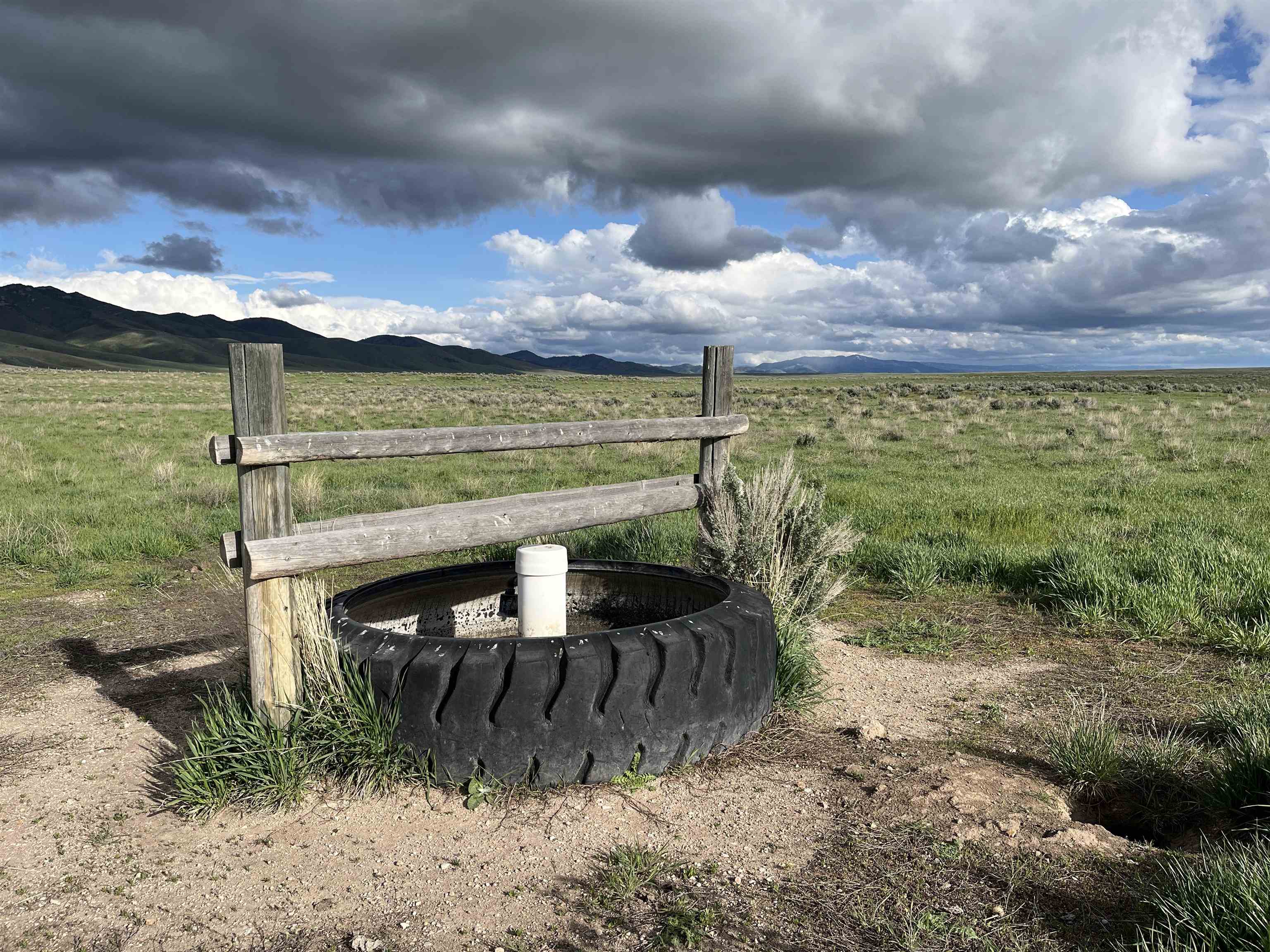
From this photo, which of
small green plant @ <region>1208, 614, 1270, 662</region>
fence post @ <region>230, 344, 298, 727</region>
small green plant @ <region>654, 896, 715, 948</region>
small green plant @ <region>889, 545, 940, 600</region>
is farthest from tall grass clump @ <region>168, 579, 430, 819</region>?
small green plant @ <region>1208, 614, 1270, 662</region>

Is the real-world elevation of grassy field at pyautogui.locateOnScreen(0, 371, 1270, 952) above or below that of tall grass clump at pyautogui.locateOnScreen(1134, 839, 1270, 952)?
below

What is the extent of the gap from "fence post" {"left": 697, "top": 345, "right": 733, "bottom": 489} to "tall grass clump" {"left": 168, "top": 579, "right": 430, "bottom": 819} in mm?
3275

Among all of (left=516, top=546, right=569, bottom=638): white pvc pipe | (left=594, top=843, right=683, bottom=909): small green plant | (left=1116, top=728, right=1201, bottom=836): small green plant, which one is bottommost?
(left=594, top=843, right=683, bottom=909): small green plant

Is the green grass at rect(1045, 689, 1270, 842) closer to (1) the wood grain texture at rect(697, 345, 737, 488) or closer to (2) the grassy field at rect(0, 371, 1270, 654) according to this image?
(2) the grassy field at rect(0, 371, 1270, 654)

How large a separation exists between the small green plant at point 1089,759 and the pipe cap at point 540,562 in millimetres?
2490

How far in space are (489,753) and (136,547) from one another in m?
7.06

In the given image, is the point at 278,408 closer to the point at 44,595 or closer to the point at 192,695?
the point at 192,695

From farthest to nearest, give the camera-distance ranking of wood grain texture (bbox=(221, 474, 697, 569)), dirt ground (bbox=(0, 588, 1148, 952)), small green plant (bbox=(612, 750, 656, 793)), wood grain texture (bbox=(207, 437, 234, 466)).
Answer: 1. wood grain texture (bbox=(221, 474, 697, 569))
2. wood grain texture (bbox=(207, 437, 234, 466))
3. small green plant (bbox=(612, 750, 656, 793))
4. dirt ground (bbox=(0, 588, 1148, 952))

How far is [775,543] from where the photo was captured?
5945 mm

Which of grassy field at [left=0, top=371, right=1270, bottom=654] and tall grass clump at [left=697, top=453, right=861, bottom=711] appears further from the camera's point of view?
grassy field at [left=0, top=371, right=1270, bottom=654]

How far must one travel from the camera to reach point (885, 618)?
6520 mm

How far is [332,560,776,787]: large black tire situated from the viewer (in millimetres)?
3537

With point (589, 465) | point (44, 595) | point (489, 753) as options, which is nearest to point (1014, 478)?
point (589, 465)

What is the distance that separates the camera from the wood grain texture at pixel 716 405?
6.25 meters
